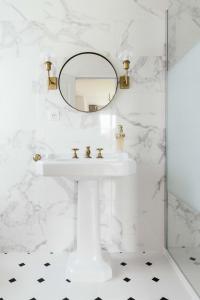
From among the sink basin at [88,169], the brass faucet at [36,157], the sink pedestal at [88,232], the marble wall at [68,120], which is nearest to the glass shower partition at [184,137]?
the marble wall at [68,120]

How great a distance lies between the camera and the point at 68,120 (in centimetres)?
210

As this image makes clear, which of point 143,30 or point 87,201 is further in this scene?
point 143,30

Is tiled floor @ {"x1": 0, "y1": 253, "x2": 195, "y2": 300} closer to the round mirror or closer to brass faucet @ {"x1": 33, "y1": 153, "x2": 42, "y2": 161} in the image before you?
brass faucet @ {"x1": 33, "y1": 153, "x2": 42, "y2": 161}

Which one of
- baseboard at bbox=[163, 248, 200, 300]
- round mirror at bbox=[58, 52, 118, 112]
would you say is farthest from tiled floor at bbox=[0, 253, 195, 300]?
round mirror at bbox=[58, 52, 118, 112]

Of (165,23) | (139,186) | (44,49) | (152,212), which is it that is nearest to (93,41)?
(44,49)

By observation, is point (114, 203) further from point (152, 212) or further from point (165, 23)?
point (165, 23)

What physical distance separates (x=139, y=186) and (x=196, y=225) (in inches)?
22.9

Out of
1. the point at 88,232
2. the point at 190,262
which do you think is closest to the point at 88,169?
the point at 88,232

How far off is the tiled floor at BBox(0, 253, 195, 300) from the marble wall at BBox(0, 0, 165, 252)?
140mm

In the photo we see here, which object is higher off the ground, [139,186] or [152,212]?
[139,186]

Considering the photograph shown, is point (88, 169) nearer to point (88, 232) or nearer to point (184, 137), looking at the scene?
point (88, 232)

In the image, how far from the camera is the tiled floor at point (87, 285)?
159 centimetres

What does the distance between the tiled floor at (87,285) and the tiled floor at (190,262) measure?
0.28 ft

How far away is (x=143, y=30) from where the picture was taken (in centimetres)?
208
